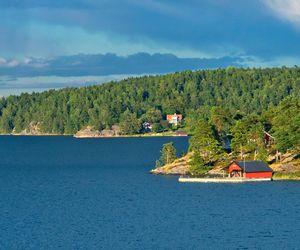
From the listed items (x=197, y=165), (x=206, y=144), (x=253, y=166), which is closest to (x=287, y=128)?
(x=253, y=166)

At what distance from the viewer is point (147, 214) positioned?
10312cm

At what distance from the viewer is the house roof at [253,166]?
13525cm

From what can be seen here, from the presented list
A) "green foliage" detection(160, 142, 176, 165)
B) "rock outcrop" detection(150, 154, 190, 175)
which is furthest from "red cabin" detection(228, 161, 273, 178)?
"green foliage" detection(160, 142, 176, 165)

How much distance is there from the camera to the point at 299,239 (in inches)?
3275

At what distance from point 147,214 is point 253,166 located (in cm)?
3816

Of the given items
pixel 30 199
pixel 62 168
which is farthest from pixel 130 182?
pixel 62 168

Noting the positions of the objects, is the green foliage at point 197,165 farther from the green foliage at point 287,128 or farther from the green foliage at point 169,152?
the green foliage at point 169,152

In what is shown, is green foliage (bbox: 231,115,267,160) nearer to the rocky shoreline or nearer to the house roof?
the rocky shoreline

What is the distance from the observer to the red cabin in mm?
134750

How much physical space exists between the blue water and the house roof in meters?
4.85

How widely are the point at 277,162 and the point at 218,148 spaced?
11329 mm

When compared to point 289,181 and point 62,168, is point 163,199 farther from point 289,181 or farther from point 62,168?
point 62,168

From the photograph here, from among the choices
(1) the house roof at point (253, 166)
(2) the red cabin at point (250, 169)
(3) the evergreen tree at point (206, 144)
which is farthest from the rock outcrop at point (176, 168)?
(1) the house roof at point (253, 166)

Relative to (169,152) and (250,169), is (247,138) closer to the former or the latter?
(250,169)
